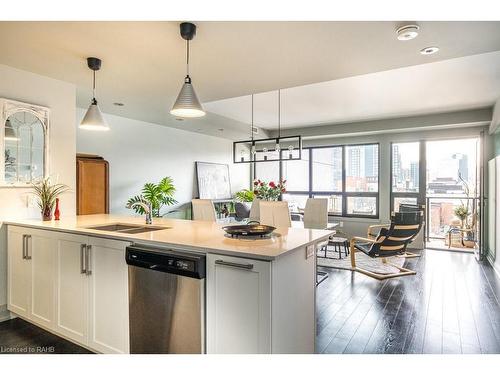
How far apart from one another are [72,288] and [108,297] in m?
0.42

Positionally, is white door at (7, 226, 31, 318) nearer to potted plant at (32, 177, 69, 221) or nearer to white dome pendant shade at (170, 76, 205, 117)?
potted plant at (32, 177, 69, 221)

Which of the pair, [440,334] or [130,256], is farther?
[440,334]

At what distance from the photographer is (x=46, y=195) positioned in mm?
3088

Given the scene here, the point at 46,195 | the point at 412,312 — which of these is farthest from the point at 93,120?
the point at 412,312

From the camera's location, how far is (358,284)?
3.98 metres

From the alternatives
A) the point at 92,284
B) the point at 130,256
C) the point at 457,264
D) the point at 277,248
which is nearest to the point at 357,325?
the point at 277,248

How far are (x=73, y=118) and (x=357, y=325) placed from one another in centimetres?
372

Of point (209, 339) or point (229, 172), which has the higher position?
point (229, 172)

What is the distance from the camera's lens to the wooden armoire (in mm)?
3712

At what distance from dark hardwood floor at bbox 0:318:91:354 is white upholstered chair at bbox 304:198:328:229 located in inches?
132

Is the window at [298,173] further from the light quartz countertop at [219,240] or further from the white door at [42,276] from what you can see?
the white door at [42,276]

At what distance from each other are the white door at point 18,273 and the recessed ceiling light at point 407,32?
11.3 ft

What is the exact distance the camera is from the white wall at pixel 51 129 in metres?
2.93
